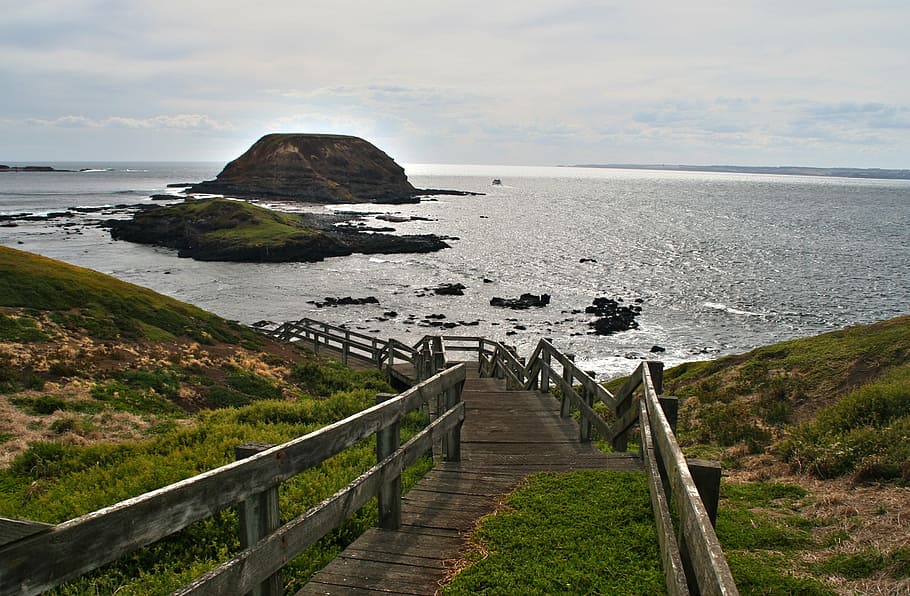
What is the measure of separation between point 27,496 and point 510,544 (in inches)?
265

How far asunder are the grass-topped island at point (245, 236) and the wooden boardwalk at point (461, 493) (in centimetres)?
6627

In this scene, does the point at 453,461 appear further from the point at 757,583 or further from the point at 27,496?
the point at 27,496

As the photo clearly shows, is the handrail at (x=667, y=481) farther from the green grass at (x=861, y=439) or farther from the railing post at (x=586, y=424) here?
the green grass at (x=861, y=439)

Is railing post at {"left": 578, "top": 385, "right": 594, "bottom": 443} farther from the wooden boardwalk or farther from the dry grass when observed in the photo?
the dry grass

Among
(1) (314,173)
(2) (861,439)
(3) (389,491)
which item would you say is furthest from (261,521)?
(1) (314,173)

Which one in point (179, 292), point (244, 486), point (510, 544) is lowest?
point (179, 292)

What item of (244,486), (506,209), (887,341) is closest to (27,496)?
(244,486)

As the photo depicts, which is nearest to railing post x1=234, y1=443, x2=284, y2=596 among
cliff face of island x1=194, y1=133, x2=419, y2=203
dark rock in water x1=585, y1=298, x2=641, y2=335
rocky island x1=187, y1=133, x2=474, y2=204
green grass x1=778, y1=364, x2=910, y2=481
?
green grass x1=778, y1=364, x2=910, y2=481

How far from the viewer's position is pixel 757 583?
4852 millimetres

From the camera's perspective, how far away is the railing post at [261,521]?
11.5 feet

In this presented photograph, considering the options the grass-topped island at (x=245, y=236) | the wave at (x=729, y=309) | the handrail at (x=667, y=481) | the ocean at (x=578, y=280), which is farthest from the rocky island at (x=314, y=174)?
the handrail at (x=667, y=481)

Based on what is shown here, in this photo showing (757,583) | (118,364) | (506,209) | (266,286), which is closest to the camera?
(757,583)

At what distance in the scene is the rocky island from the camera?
163 meters

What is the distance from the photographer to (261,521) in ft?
11.7
